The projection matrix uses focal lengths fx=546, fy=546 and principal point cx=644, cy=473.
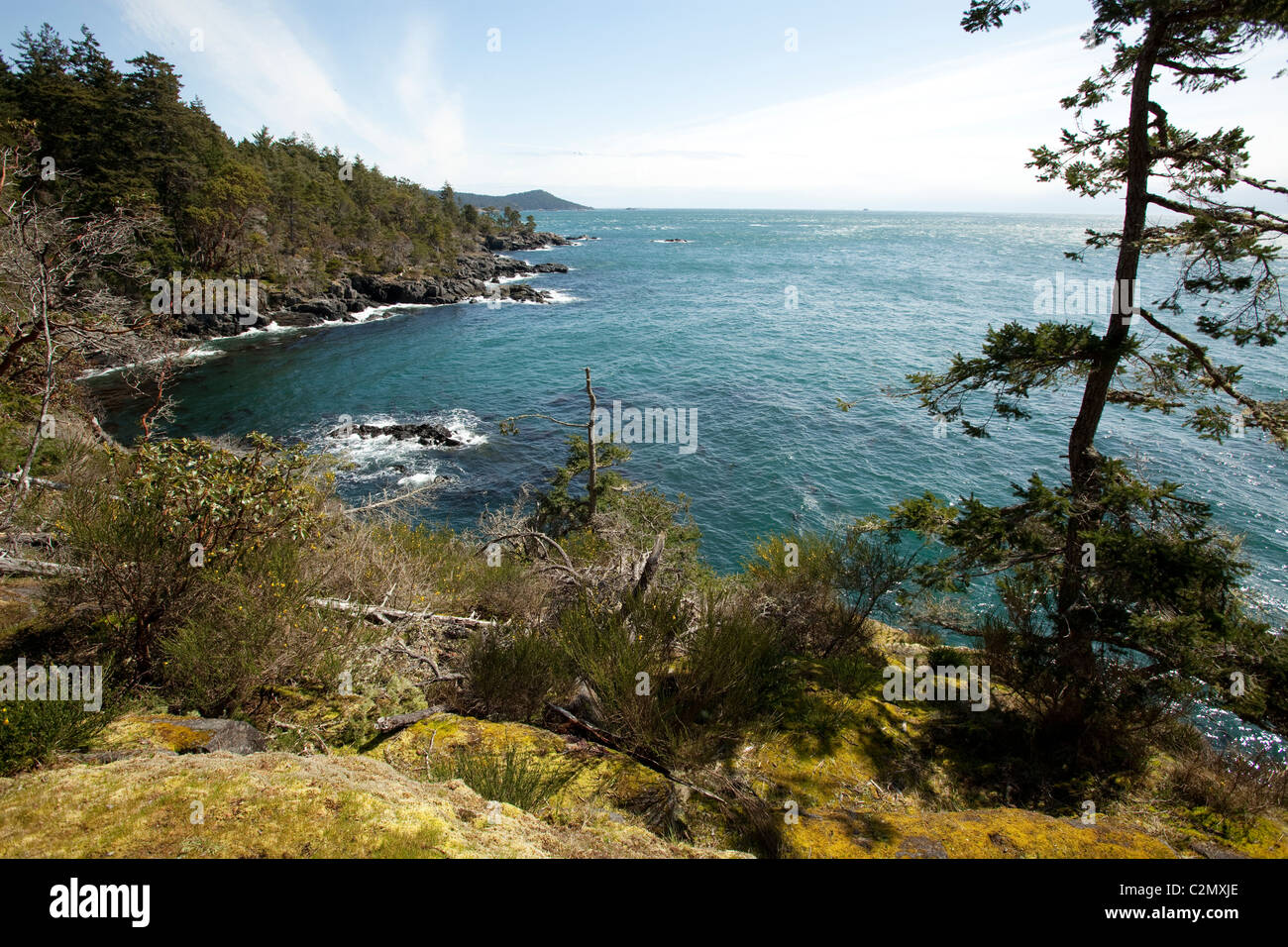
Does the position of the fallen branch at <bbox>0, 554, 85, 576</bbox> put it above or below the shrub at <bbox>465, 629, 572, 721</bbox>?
above

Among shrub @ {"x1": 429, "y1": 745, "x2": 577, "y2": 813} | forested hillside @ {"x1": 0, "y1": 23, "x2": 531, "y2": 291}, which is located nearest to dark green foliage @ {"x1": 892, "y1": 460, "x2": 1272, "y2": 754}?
shrub @ {"x1": 429, "y1": 745, "x2": 577, "y2": 813}

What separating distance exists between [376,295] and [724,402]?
46264 millimetres

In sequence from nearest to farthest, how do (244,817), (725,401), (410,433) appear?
(244,817) → (410,433) → (725,401)

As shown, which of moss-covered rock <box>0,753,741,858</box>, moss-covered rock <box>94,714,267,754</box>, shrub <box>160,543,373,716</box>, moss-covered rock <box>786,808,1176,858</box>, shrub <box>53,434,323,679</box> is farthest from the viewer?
shrub <box>53,434,323,679</box>

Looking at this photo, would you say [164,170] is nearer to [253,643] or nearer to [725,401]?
[725,401]

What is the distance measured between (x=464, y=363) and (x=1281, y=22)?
41843mm

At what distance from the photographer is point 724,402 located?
34844 millimetres

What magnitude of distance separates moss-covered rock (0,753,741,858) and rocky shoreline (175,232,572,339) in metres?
41.6

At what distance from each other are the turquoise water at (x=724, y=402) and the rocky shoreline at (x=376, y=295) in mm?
3026

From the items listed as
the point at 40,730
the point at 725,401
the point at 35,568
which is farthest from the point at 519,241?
the point at 40,730

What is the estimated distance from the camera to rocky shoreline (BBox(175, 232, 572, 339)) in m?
45.5

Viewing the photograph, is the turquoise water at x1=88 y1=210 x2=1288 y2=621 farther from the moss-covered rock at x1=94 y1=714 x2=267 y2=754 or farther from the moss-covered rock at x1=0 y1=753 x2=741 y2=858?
the moss-covered rock at x1=94 y1=714 x2=267 y2=754
